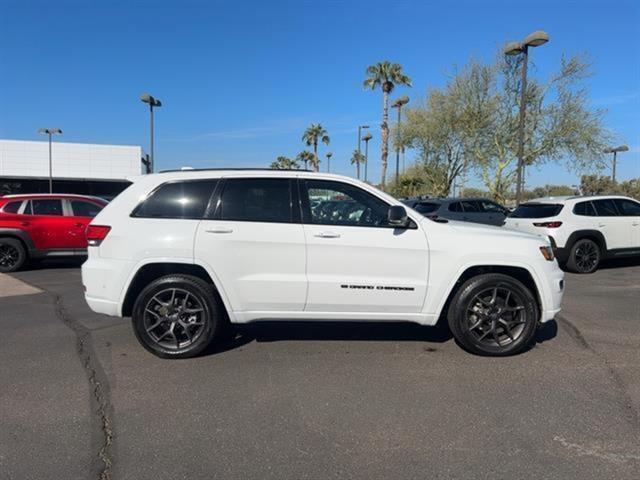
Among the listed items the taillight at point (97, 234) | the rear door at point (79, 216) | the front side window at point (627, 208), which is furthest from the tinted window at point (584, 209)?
the rear door at point (79, 216)

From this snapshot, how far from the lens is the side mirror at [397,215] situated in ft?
14.8

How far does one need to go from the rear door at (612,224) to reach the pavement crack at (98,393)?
993 centimetres

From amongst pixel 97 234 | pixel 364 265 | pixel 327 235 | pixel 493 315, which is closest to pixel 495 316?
pixel 493 315

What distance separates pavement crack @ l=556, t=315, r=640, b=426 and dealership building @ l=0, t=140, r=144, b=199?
2107 inches

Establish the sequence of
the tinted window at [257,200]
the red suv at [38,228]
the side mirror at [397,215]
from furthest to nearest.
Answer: the red suv at [38,228], the tinted window at [257,200], the side mirror at [397,215]

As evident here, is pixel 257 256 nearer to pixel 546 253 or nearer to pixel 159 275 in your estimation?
pixel 159 275

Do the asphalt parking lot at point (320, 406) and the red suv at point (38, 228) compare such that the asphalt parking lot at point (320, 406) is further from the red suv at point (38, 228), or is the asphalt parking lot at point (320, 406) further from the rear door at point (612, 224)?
the rear door at point (612, 224)

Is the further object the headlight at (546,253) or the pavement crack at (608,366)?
the headlight at (546,253)

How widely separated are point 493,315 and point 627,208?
26.2 feet

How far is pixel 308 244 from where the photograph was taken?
4.63 meters

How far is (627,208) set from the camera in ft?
35.5

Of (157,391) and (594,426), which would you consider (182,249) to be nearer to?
(157,391)

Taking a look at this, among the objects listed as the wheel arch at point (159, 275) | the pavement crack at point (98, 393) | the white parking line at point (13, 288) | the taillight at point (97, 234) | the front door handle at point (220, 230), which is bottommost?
the pavement crack at point (98, 393)

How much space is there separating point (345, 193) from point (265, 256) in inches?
39.9
